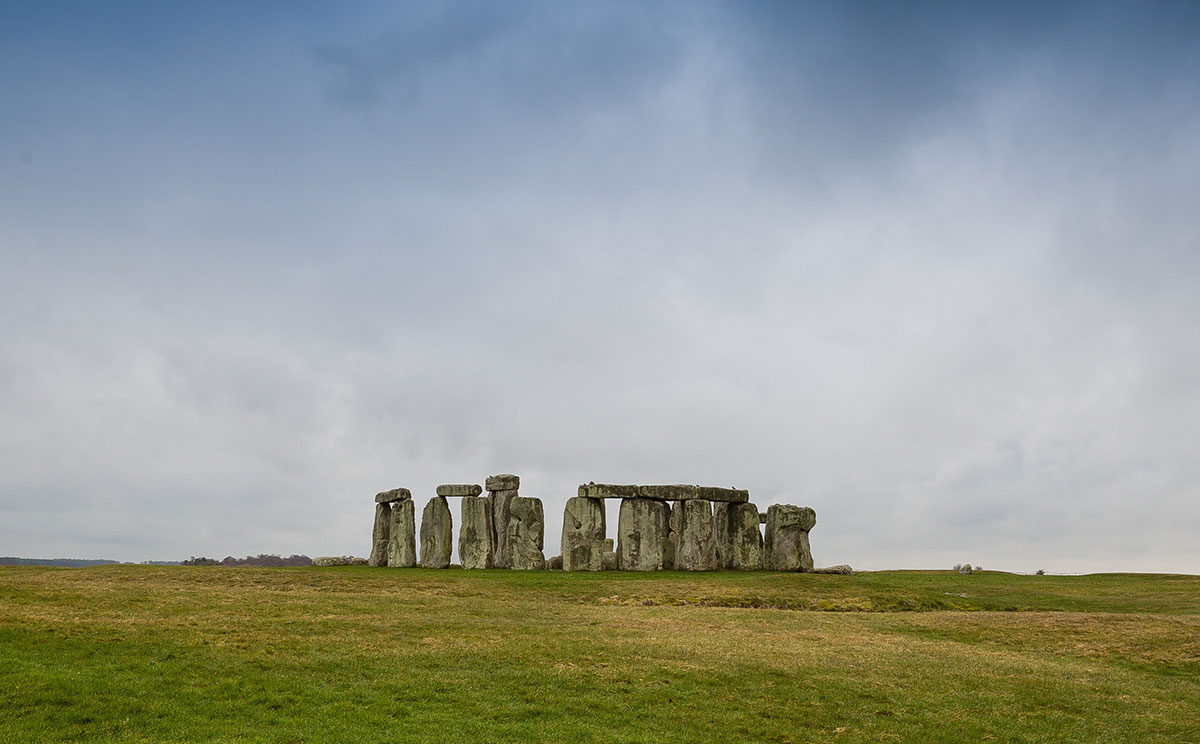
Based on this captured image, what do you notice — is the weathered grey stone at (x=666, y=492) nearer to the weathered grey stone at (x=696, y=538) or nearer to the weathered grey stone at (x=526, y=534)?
the weathered grey stone at (x=696, y=538)

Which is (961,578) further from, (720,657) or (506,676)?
(506,676)

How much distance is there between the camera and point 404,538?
132 ft

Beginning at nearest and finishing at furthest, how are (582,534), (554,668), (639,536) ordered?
1. (554,668)
2. (582,534)
3. (639,536)

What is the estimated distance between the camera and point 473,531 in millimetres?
38344

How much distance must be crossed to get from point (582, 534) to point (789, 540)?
383 inches

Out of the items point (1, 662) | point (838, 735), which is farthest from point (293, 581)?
point (838, 735)

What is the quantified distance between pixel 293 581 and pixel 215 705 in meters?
17.6

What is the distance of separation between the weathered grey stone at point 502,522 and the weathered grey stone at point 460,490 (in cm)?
66

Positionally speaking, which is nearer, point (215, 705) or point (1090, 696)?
point (215, 705)

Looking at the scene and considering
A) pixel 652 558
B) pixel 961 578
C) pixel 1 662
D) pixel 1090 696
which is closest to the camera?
pixel 1 662

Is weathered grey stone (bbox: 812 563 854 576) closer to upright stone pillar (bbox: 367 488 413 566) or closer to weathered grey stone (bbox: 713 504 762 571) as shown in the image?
weathered grey stone (bbox: 713 504 762 571)

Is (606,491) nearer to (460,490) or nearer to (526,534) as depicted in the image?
(526,534)

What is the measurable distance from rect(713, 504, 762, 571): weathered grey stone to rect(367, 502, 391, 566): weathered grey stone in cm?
1576

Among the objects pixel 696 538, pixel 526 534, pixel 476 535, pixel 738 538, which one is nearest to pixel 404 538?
pixel 476 535
